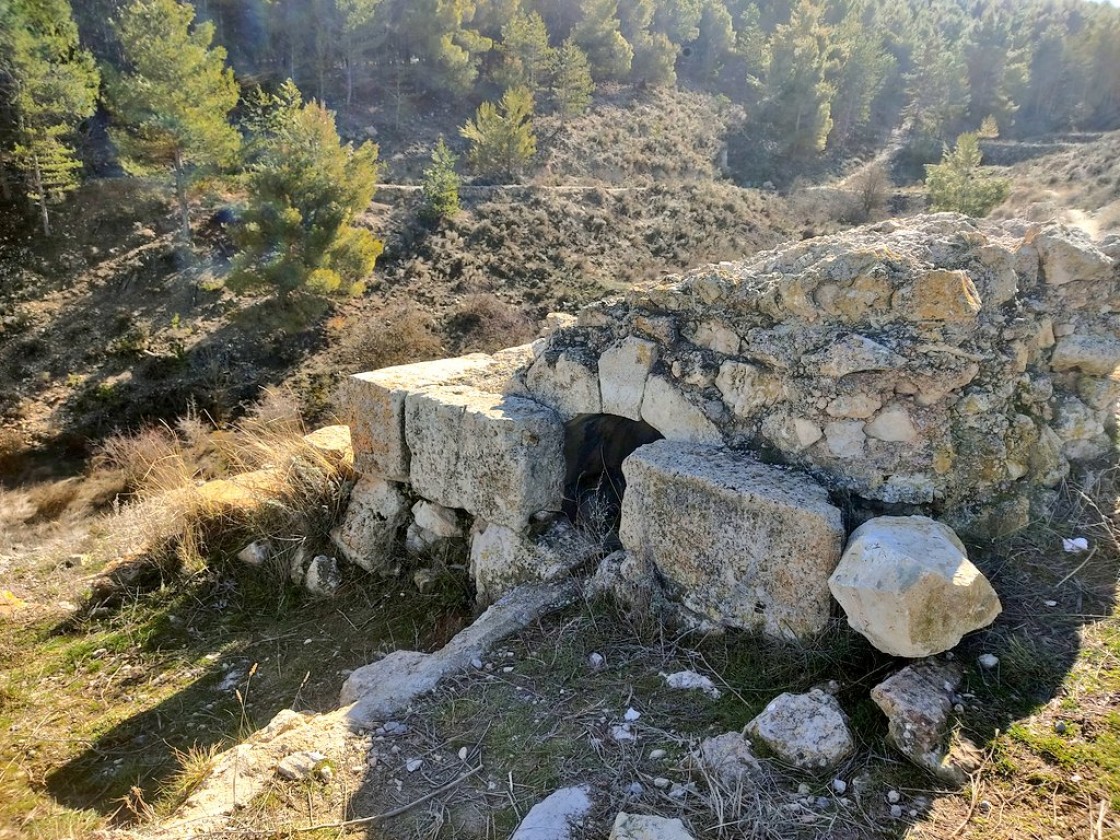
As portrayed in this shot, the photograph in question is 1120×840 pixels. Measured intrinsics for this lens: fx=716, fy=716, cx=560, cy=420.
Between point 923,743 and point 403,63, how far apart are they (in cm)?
3457

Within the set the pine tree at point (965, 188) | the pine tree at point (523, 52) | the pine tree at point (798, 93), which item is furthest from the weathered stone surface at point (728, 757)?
the pine tree at point (798, 93)

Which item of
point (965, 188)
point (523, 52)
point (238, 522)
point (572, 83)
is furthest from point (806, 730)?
point (523, 52)

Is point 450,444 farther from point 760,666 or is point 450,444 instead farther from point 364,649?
point 760,666

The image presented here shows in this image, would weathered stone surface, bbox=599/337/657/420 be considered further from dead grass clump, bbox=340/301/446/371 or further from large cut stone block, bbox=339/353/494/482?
dead grass clump, bbox=340/301/446/371

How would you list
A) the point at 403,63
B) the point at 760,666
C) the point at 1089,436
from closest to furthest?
the point at 760,666 < the point at 1089,436 < the point at 403,63

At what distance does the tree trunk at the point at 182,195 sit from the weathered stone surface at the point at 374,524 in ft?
53.2

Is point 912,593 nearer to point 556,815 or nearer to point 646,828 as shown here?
point 646,828

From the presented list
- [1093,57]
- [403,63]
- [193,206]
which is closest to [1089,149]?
[1093,57]

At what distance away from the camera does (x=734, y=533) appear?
2574 mm

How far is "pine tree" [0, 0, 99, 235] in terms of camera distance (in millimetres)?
15727

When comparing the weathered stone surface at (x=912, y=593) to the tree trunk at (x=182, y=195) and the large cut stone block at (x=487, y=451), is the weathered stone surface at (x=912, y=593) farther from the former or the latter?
the tree trunk at (x=182, y=195)

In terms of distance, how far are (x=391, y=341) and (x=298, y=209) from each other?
324cm

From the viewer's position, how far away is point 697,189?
2508 cm

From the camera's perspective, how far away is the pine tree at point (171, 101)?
52.8ft
